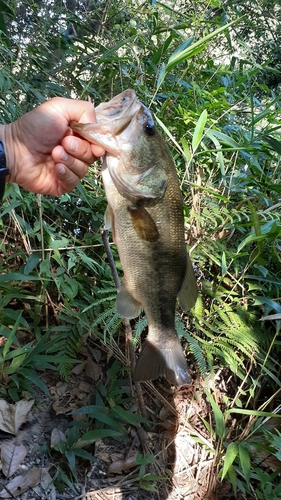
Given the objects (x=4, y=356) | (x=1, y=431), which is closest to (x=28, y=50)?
(x=4, y=356)

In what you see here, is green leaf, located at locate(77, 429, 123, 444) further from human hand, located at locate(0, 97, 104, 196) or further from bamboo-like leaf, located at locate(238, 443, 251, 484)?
human hand, located at locate(0, 97, 104, 196)

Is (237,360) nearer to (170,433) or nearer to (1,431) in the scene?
(170,433)

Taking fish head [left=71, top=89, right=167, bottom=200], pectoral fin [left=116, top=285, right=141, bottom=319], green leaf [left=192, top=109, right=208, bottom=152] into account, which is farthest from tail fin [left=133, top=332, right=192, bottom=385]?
green leaf [left=192, top=109, right=208, bottom=152]

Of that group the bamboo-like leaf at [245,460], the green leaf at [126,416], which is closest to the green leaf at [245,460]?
the bamboo-like leaf at [245,460]

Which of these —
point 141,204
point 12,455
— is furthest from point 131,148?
point 12,455

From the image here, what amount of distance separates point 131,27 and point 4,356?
2944 millimetres

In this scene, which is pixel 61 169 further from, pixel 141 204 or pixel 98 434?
pixel 98 434

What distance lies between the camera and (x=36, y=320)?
2.72 m

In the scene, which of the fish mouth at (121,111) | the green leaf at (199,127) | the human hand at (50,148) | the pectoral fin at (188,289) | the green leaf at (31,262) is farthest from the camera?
the green leaf at (31,262)

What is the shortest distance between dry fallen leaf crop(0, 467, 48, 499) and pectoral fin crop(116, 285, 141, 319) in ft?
4.06

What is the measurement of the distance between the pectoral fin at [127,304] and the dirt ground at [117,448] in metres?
1.14

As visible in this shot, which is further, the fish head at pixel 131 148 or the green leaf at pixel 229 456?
the green leaf at pixel 229 456

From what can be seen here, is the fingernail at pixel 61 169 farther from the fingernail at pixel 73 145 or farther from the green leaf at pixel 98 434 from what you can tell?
the green leaf at pixel 98 434

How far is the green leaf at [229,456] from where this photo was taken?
241cm
